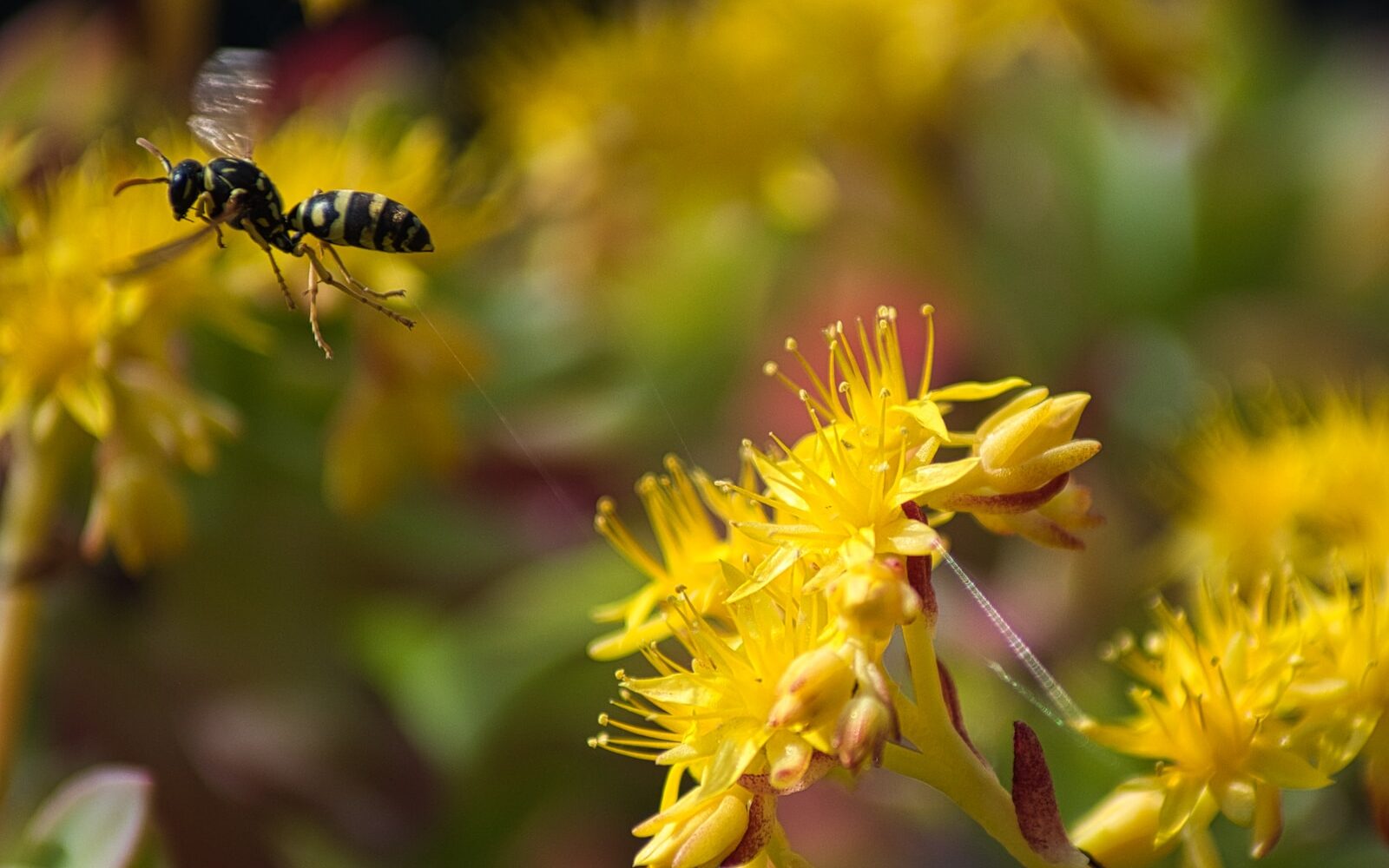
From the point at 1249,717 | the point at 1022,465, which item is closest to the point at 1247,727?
the point at 1249,717

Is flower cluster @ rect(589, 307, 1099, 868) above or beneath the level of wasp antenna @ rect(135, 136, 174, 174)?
beneath

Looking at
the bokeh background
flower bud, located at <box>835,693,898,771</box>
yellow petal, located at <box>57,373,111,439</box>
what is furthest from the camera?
the bokeh background

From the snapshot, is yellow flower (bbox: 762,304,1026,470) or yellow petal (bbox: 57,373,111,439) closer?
yellow flower (bbox: 762,304,1026,470)

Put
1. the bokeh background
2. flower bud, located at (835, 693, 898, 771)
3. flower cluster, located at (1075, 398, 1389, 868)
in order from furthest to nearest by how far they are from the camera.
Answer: the bokeh background
flower cluster, located at (1075, 398, 1389, 868)
flower bud, located at (835, 693, 898, 771)

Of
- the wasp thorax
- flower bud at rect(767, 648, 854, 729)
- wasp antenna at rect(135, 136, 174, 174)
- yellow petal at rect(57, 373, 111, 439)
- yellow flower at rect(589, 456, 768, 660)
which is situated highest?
Result: the wasp thorax

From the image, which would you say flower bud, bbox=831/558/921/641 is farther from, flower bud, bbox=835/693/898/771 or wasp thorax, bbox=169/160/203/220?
wasp thorax, bbox=169/160/203/220

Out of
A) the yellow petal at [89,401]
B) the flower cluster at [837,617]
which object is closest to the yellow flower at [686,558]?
the flower cluster at [837,617]

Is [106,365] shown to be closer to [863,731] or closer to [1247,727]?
[863,731]

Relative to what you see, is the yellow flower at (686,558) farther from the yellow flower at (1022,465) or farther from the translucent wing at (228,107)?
the translucent wing at (228,107)

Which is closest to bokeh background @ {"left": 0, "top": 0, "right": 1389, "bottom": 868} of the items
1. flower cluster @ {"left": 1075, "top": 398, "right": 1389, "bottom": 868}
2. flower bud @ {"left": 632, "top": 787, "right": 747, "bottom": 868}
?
flower cluster @ {"left": 1075, "top": 398, "right": 1389, "bottom": 868}
